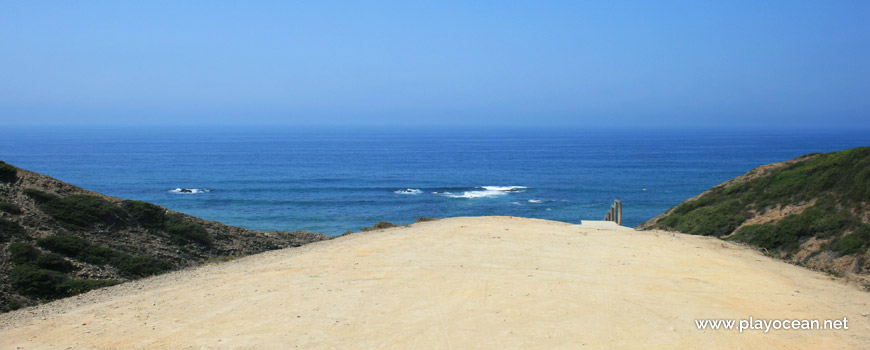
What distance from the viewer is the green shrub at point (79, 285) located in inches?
491

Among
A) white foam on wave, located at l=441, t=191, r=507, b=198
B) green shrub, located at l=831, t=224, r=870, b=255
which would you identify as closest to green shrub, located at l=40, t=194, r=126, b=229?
green shrub, located at l=831, t=224, r=870, b=255

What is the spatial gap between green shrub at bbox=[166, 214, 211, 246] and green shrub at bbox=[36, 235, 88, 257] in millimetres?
2760

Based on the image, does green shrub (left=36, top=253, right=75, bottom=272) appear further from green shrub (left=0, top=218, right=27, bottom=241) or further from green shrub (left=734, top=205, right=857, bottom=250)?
green shrub (left=734, top=205, right=857, bottom=250)

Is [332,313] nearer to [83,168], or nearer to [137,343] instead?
[137,343]

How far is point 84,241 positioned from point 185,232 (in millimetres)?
2958

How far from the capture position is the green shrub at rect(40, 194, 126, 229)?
15.8 metres

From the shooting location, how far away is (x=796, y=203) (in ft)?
63.7

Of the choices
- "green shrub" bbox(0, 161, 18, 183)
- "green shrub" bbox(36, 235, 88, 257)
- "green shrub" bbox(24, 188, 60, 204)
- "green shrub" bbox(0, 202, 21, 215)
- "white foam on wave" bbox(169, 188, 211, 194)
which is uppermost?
"green shrub" bbox(0, 161, 18, 183)

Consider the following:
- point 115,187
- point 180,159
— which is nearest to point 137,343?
point 115,187

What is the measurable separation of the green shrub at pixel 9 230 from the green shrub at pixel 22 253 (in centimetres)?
69

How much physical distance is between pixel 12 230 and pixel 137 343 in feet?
26.7

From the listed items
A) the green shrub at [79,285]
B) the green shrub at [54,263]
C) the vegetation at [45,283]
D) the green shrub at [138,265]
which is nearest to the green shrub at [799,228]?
the green shrub at [138,265]

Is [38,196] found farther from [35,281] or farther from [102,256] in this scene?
[35,281]

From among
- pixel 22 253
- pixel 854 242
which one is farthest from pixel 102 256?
pixel 854 242
